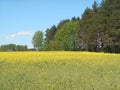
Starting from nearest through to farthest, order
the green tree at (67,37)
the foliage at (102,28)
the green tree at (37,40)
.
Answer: the foliage at (102,28)
the green tree at (67,37)
the green tree at (37,40)

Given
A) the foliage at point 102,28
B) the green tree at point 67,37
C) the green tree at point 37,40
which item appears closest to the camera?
the foliage at point 102,28

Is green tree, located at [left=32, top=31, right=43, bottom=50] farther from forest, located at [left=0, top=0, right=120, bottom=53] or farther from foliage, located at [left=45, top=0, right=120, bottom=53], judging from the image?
foliage, located at [left=45, top=0, right=120, bottom=53]

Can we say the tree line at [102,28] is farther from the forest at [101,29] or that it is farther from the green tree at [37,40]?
the green tree at [37,40]

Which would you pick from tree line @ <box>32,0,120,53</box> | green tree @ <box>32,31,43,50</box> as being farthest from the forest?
green tree @ <box>32,31,43,50</box>

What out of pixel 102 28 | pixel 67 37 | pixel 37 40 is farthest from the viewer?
pixel 37 40

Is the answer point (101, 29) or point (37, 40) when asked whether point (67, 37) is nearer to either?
point (101, 29)

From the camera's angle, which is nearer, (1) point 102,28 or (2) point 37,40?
(1) point 102,28

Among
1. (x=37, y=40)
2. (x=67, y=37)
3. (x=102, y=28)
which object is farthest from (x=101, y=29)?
(x=37, y=40)

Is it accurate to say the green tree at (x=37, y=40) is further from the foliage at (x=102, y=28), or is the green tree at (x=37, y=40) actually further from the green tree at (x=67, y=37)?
the foliage at (x=102, y=28)

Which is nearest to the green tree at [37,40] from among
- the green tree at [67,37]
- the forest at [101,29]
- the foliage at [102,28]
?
the green tree at [67,37]

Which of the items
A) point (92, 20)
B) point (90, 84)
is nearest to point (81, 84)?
point (90, 84)

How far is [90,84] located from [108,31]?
197 ft

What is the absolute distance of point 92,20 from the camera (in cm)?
8388

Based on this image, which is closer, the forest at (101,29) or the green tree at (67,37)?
the forest at (101,29)
